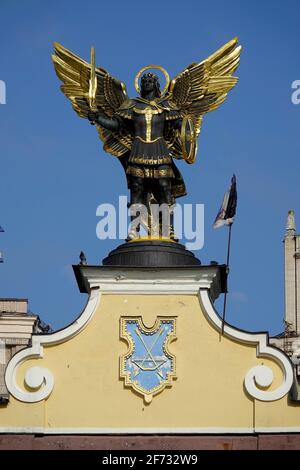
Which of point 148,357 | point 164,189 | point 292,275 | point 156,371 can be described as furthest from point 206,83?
point 292,275

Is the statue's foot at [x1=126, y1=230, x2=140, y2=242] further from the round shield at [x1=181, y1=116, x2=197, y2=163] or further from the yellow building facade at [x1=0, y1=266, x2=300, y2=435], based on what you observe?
the round shield at [x1=181, y1=116, x2=197, y2=163]

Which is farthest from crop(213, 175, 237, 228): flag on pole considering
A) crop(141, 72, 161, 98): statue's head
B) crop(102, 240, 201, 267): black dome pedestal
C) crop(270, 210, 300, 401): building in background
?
crop(270, 210, 300, 401): building in background

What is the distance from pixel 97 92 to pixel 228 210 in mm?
2966

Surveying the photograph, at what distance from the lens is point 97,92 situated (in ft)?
87.5

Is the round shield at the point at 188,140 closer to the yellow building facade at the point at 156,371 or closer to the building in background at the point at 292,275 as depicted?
the yellow building facade at the point at 156,371

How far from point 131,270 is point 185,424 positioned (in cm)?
243

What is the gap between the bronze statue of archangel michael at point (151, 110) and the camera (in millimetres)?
26141

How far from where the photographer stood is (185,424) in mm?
24344

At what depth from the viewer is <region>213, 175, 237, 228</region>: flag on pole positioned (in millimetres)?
25547

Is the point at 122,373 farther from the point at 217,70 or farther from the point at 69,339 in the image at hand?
Answer: the point at 217,70

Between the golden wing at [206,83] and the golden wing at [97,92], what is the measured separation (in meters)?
0.91

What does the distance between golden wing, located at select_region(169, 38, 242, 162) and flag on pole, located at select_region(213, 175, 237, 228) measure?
151 cm

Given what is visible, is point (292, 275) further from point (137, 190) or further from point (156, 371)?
point (156, 371)
